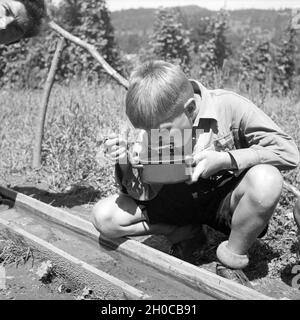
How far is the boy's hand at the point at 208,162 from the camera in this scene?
1858 millimetres

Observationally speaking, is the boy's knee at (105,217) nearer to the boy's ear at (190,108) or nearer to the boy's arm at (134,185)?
the boy's arm at (134,185)

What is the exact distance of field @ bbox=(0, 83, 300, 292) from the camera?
240 cm

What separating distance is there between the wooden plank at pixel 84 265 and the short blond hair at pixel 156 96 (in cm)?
67

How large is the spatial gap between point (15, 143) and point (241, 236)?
10.5ft

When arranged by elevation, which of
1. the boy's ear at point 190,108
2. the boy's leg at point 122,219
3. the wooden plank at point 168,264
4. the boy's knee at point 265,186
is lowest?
the wooden plank at point 168,264

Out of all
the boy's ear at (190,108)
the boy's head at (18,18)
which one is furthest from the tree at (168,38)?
the boy's ear at (190,108)

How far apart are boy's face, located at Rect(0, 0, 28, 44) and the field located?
97 centimetres

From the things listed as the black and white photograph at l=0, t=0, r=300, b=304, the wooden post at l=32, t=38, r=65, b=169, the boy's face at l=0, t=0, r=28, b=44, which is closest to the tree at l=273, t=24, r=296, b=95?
the wooden post at l=32, t=38, r=65, b=169

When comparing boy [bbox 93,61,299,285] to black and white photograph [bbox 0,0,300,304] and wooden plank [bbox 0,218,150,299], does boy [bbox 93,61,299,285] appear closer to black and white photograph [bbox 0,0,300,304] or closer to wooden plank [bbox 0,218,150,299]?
black and white photograph [bbox 0,0,300,304]

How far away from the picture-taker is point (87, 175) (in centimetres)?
371

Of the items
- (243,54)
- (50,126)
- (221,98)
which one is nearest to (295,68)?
(243,54)

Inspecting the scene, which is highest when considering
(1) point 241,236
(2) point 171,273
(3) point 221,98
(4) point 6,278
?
(3) point 221,98
